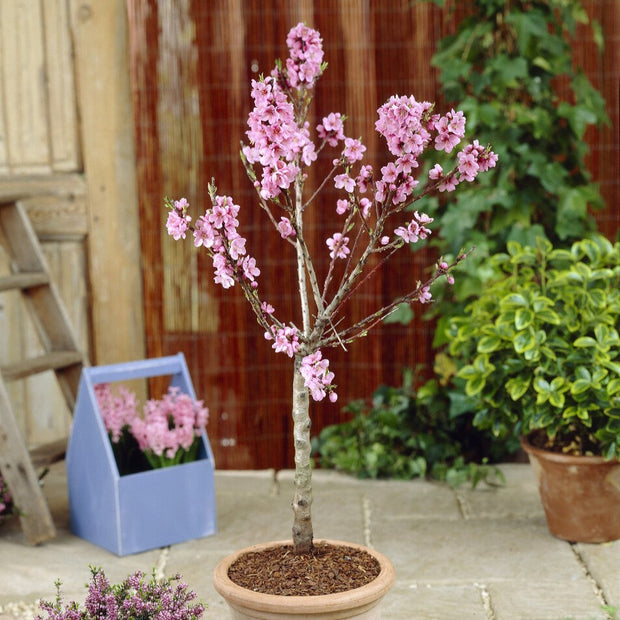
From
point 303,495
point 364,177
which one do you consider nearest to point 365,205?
point 364,177

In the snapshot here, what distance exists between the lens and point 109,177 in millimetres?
3822

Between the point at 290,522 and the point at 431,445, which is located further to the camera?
the point at 431,445

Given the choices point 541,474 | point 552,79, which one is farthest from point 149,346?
point 552,79

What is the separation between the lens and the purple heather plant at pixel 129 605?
1951mm

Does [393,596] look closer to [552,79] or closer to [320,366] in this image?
[320,366]

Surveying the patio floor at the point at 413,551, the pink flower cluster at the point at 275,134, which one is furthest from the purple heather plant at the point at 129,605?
the pink flower cluster at the point at 275,134

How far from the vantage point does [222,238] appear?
1.98 meters

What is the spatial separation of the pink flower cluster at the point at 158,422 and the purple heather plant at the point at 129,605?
1018 millimetres

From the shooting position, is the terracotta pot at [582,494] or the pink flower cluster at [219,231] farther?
the terracotta pot at [582,494]

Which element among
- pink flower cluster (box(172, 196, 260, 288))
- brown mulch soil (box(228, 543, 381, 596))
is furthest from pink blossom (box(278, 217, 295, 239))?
brown mulch soil (box(228, 543, 381, 596))

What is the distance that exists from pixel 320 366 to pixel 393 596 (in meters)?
1.05

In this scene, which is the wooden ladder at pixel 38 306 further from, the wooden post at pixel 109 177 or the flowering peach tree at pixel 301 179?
the flowering peach tree at pixel 301 179

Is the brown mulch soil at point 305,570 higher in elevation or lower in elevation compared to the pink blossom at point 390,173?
lower

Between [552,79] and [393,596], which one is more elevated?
[552,79]
